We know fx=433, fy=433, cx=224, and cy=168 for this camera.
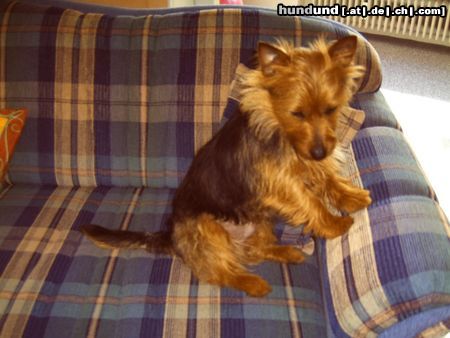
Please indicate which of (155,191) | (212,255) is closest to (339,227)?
(212,255)

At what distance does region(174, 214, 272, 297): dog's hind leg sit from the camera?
178 cm

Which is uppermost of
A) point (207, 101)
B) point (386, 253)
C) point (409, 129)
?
point (207, 101)

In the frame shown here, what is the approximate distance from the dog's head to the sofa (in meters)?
0.35

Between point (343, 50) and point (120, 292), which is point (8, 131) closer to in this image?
point (120, 292)

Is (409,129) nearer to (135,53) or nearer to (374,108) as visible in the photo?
(374,108)

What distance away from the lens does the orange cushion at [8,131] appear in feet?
7.39

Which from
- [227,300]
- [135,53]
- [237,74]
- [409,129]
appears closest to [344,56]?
[237,74]

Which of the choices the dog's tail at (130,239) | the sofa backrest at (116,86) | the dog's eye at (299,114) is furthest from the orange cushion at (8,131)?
the dog's eye at (299,114)

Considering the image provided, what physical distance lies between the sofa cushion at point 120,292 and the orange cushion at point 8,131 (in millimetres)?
294

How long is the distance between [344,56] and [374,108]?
2.13 feet

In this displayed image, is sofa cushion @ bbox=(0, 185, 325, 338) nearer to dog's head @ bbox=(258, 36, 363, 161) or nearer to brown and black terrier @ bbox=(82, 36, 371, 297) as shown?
brown and black terrier @ bbox=(82, 36, 371, 297)

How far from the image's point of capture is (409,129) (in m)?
3.96

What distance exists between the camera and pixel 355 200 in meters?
1.66

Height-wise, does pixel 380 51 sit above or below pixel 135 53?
below
